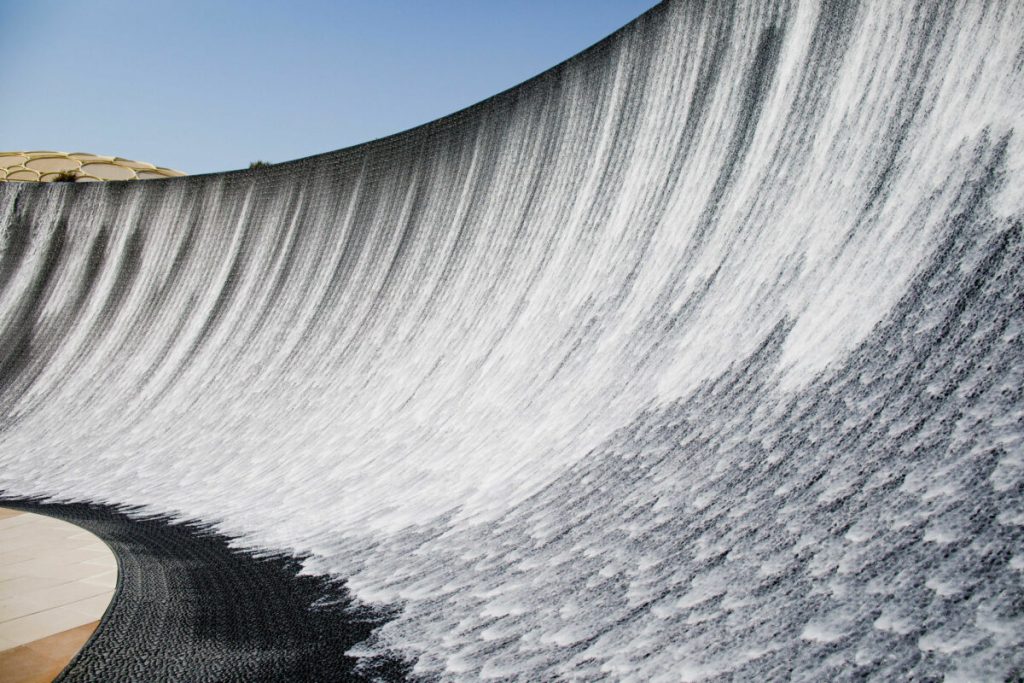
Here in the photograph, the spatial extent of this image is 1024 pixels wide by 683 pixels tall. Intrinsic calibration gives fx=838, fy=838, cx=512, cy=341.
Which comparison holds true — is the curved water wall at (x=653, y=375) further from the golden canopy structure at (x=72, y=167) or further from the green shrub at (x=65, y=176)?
the golden canopy structure at (x=72, y=167)

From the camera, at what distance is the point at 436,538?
6.31 feet

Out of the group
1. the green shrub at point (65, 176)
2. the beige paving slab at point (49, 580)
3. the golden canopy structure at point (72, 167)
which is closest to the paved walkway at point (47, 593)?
the beige paving slab at point (49, 580)

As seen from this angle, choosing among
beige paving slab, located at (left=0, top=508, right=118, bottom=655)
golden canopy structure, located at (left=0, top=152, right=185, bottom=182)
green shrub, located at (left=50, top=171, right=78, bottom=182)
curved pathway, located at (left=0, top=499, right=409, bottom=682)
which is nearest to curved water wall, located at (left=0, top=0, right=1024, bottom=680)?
curved pathway, located at (left=0, top=499, right=409, bottom=682)

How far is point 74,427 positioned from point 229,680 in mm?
3549

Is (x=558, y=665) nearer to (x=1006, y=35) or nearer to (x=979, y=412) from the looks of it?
(x=979, y=412)

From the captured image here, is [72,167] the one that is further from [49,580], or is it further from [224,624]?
[224,624]

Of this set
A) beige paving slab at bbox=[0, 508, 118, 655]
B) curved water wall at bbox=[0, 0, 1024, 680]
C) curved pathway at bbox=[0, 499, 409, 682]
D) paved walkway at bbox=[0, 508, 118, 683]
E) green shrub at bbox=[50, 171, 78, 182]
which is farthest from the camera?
green shrub at bbox=[50, 171, 78, 182]

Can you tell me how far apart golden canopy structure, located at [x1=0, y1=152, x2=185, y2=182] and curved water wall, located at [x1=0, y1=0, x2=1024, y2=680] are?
28.2 ft

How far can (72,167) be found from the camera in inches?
489

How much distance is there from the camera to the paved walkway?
4.83ft

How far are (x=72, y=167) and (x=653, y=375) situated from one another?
12.7 metres

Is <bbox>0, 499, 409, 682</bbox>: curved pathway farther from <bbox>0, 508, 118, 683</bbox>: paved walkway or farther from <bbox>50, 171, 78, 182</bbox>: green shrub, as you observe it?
<bbox>50, 171, 78, 182</bbox>: green shrub

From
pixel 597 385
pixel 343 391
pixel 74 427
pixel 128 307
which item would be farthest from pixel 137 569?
pixel 128 307

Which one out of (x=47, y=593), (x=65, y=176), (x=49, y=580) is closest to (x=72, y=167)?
(x=65, y=176)
